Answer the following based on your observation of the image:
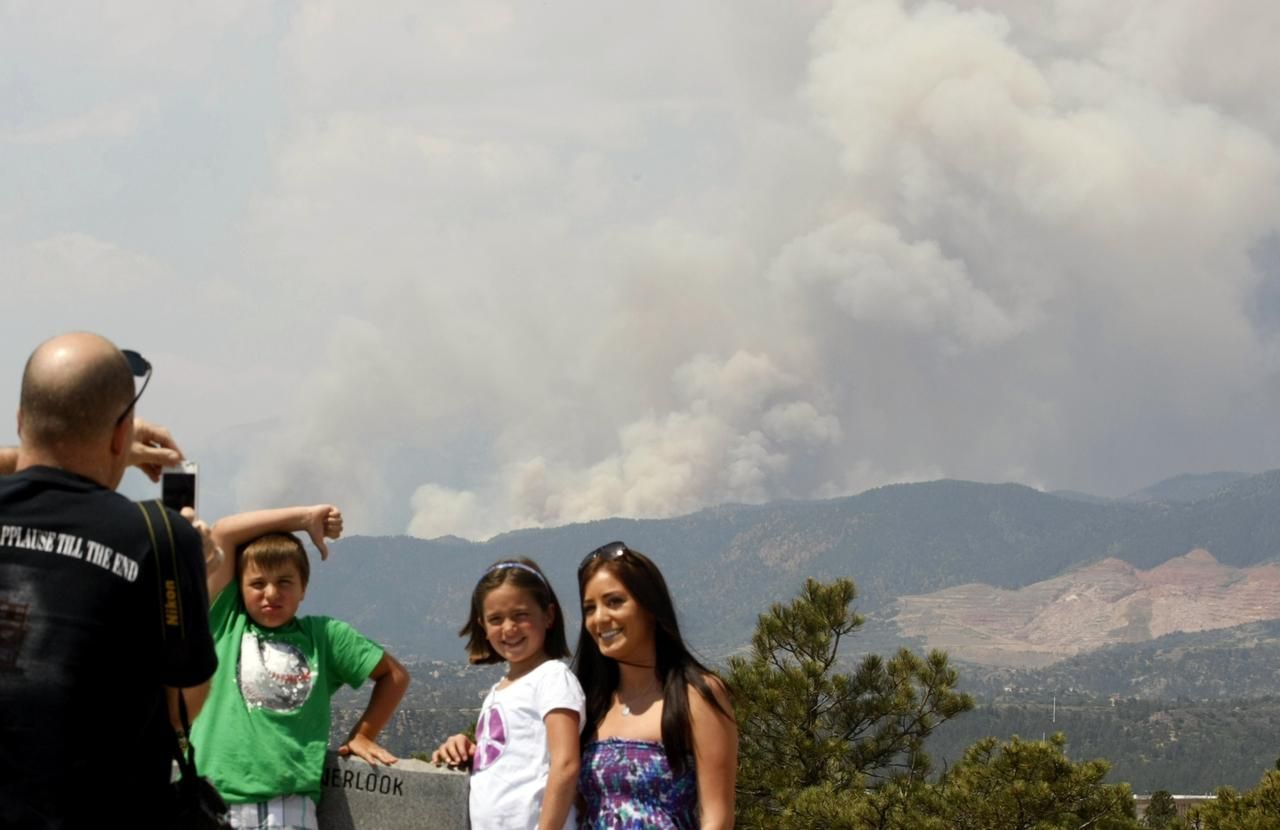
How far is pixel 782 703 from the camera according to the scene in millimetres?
30906

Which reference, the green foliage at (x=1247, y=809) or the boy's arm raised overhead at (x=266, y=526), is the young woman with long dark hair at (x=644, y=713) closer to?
the boy's arm raised overhead at (x=266, y=526)

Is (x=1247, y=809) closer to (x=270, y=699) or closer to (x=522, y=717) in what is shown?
(x=522, y=717)

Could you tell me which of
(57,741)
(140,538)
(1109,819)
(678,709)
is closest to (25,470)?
(140,538)

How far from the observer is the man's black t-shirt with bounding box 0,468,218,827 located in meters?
3.12

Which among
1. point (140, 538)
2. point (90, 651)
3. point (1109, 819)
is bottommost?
point (1109, 819)

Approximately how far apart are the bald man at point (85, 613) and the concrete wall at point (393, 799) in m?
2.07

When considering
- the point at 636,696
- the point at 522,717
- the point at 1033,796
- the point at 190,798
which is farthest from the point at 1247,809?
the point at 190,798

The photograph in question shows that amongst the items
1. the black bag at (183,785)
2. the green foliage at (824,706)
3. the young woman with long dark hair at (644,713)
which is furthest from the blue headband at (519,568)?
the green foliage at (824,706)

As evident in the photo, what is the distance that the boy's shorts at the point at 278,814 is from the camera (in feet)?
16.2

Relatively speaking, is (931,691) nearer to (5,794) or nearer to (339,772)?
(339,772)

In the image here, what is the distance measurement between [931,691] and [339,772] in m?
29.4

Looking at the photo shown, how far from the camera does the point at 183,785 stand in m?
3.44

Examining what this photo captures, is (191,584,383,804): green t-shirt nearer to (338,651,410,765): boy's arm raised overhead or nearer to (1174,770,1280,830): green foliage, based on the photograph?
(338,651,410,765): boy's arm raised overhead

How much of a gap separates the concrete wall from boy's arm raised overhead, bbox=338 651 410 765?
0.18 feet
